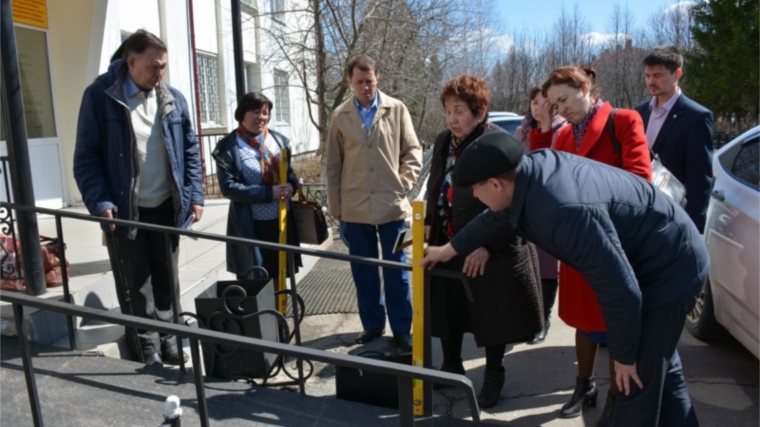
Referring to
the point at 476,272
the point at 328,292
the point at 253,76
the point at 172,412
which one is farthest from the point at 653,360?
the point at 253,76

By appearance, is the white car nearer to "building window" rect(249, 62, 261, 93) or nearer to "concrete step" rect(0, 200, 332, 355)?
"concrete step" rect(0, 200, 332, 355)

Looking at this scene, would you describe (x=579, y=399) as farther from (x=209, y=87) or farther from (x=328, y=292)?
(x=209, y=87)

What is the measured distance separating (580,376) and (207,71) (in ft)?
38.4

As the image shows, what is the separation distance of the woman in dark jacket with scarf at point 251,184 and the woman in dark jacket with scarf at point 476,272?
46.2 inches

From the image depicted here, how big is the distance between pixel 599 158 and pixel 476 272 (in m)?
0.79

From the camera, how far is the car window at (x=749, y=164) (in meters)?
3.66

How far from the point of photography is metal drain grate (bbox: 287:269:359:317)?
16.7ft

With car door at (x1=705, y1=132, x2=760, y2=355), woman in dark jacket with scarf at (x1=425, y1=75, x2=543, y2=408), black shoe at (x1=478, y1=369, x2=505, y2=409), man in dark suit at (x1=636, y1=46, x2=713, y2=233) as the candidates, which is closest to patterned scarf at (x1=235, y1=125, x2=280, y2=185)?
woman in dark jacket with scarf at (x1=425, y1=75, x2=543, y2=408)

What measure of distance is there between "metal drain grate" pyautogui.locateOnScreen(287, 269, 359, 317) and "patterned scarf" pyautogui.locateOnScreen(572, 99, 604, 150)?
263cm

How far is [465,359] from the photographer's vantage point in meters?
4.05

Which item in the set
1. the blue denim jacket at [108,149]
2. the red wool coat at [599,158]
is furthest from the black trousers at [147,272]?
the red wool coat at [599,158]

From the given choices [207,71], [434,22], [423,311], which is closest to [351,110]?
[423,311]

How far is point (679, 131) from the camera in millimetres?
3568

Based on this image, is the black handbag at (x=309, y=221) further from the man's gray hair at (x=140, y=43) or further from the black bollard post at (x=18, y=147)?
the black bollard post at (x=18, y=147)
